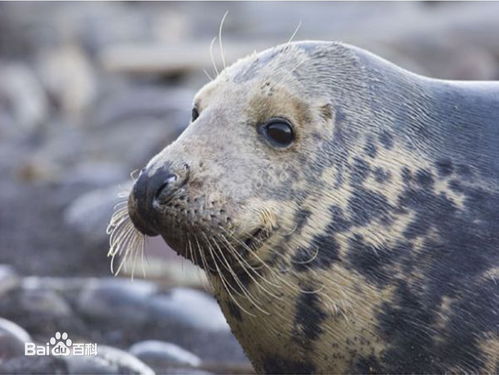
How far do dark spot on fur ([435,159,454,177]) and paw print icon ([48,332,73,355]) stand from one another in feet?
6.83

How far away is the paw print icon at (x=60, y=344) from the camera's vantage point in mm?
5961

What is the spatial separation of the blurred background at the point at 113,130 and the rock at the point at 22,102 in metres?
0.05

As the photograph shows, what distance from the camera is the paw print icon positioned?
5.96 m

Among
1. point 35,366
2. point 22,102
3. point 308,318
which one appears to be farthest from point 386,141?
point 22,102

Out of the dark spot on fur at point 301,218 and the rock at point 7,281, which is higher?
the rock at point 7,281

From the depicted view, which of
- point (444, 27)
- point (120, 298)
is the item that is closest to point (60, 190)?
point (120, 298)

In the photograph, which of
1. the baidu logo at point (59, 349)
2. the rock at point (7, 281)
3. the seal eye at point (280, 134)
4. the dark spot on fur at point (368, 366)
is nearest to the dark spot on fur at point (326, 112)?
the seal eye at point (280, 134)

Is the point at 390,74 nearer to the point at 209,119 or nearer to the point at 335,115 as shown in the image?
the point at 335,115

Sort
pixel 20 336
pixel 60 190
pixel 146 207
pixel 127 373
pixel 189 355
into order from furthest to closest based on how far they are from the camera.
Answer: pixel 60 190 < pixel 189 355 < pixel 20 336 < pixel 127 373 < pixel 146 207

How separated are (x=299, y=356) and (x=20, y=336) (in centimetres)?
185

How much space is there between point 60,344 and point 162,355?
0.70 m

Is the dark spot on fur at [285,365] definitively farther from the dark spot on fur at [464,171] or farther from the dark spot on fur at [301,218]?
the dark spot on fur at [464,171]

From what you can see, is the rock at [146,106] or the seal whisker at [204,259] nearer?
the seal whisker at [204,259]

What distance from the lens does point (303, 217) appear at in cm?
482
